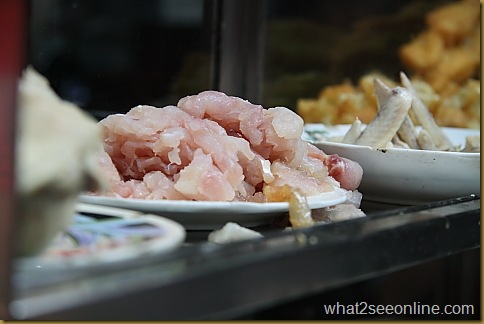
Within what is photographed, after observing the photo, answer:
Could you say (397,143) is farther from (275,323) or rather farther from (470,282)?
(275,323)

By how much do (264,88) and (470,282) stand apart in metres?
1.51

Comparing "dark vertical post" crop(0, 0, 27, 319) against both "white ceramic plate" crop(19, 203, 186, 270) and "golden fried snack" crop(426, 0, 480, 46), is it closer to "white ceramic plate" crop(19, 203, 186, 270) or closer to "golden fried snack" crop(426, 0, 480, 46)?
"white ceramic plate" crop(19, 203, 186, 270)

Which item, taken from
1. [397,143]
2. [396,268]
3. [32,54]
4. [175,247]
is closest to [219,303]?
[175,247]

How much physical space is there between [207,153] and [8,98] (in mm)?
460

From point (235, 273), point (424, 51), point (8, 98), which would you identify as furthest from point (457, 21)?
point (8, 98)

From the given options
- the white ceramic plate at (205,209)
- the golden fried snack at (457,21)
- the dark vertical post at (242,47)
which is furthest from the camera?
the golden fried snack at (457,21)

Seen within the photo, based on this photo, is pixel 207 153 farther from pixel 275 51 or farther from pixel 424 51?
pixel 424 51

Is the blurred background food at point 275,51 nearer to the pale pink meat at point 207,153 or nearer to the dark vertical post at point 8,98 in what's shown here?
the pale pink meat at point 207,153

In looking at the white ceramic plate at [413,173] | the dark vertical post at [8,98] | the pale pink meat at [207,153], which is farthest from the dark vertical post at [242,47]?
the dark vertical post at [8,98]

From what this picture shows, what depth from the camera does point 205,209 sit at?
1029 mm

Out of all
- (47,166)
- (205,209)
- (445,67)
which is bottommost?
(445,67)

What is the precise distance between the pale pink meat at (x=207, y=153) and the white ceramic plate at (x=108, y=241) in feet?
0.79

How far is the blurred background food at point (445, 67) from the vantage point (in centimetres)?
273

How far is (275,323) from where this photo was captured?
0.90 metres
